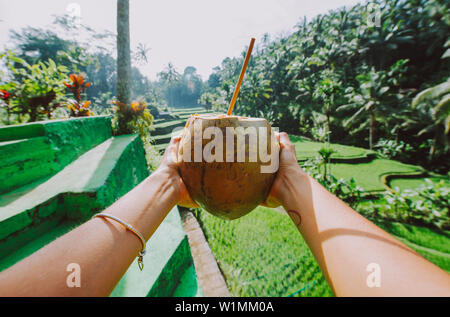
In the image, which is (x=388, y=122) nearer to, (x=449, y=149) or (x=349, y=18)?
(x=449, y=149)

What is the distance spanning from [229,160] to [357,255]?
53cm

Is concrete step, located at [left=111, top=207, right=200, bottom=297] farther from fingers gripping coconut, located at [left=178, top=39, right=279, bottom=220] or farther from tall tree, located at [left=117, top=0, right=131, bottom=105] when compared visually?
tall tree, located at [left=117, top=0, right=131, bottom=105]

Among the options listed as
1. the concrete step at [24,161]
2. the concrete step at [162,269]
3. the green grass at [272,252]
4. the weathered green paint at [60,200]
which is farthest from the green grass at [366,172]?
the concrete step at [24,161]

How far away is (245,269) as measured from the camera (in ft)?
8.34

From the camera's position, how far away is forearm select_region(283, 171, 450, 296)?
1.55ft

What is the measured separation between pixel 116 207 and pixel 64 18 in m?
30.6

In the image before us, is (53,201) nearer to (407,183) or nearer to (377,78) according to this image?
(407,183)

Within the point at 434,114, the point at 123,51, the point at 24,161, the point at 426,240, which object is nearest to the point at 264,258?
the point at 24,161

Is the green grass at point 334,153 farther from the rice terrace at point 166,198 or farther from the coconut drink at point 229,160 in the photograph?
the coconut drink at point 229,160

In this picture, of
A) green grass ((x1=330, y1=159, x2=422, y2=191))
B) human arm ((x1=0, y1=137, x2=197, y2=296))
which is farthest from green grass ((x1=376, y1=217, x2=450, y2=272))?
human arm ((x1=0, y1=137, x2=197, y2=296))

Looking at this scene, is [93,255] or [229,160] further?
[229,160]

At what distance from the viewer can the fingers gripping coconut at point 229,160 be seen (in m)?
0.85

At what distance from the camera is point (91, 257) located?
557 mm
